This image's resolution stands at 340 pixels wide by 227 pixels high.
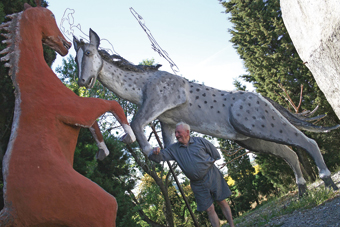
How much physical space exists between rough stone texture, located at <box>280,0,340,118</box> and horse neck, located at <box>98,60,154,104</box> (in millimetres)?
2262

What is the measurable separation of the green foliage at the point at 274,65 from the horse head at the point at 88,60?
23.4 feet

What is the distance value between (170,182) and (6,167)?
9798 mm

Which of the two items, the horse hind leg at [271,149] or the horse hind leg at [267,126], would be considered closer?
the horse hind leg at [267,126]

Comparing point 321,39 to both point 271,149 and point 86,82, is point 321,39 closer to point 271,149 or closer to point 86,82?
point 271,149

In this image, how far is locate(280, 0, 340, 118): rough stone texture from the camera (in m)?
3.19

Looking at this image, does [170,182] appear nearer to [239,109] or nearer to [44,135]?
[239,109]

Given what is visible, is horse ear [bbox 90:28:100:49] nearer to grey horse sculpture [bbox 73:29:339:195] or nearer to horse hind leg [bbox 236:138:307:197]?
grey horse sculpture [bbox 73:29:339:195]

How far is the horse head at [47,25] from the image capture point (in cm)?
280

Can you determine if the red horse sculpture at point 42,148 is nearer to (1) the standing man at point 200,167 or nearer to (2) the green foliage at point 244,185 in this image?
(1) the standing man at point 200,167

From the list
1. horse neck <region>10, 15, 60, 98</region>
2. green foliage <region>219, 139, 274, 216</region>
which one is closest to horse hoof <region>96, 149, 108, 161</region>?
horse neck <region>10, 15, 60, 98</region>

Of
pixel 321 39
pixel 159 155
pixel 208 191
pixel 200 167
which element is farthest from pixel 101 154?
pixel 321 39

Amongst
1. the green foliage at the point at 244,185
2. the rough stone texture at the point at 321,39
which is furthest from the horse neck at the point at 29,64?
the green foliage at the point at 244,185

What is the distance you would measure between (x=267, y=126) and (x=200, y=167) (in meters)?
1.62

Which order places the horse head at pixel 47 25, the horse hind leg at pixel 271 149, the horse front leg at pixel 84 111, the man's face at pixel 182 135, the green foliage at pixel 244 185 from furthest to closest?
the green foliage at pixel 244 185 → the horse hind leg at pixel 271 149 → the man's face at pixel 182 135 → the horse head at pixel 47 25 → the horse front leg at pixel 84 111
